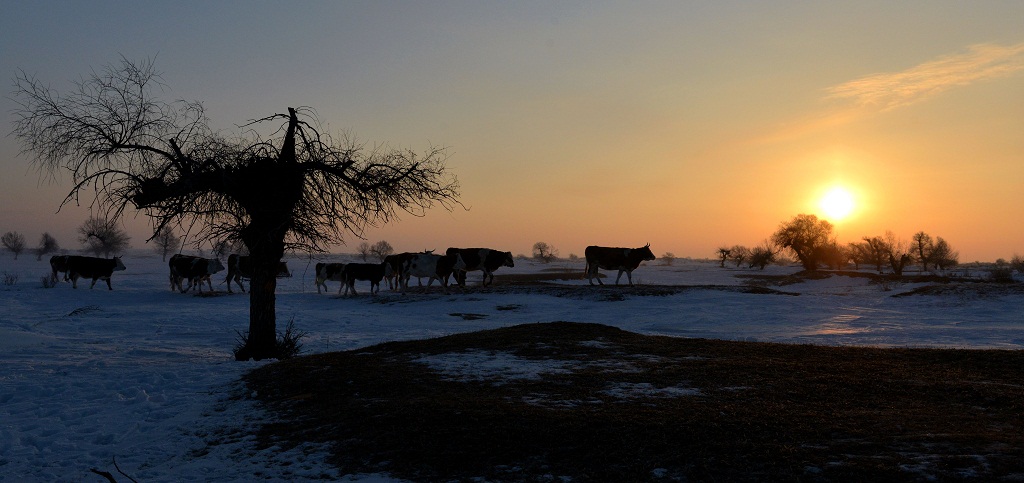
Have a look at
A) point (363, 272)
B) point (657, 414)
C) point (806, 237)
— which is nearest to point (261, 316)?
point (657, 414)

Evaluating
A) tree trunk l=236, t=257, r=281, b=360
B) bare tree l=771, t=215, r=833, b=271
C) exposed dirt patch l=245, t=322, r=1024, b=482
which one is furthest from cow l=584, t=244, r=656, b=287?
bare tree l=771, t=215, r=833, b=271

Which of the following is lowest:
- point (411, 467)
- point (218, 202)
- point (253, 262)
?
point (411, 467)

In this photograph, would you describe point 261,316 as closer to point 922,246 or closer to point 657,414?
point 657,414

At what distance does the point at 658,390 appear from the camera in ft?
29.9

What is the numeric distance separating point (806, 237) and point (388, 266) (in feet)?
167

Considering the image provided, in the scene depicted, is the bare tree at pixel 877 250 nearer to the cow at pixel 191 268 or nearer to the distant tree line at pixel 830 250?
the distant tree line at pixel 830 250

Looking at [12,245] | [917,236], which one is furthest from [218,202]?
[12,245]

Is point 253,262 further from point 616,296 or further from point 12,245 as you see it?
point 12,245

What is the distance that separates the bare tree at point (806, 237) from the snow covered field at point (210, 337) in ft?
121

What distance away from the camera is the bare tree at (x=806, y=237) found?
73.6m

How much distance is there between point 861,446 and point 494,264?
3467cm

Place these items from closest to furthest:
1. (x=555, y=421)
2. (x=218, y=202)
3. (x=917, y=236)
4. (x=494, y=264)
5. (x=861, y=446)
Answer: (x=861, y=446) → (x=555, y=421) → (x=218, y=202) → (x=494, y=264) → (x=917, y=236)

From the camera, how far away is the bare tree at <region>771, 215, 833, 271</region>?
73625mm

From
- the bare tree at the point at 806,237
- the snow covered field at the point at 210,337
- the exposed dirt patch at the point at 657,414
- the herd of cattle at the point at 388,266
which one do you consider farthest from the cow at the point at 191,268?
the bare tree at the point at 806,237
